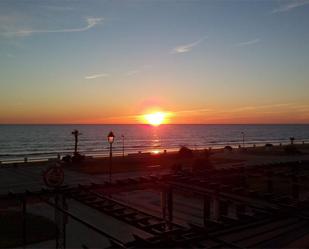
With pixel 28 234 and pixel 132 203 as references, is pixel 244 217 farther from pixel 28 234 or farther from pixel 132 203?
pixel 132 203

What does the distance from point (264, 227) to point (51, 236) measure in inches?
451

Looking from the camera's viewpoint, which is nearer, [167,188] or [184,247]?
[184,247]

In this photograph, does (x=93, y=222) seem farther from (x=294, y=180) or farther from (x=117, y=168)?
(x=117, y=168)

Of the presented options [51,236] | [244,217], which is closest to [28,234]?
[51,236]

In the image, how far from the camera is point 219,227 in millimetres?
7676

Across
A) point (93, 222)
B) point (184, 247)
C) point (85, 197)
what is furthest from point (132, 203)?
point (184, 247)

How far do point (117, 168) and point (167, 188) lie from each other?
1208 inches

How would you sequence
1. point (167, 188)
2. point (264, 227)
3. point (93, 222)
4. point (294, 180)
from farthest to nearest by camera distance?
point (93, 222)
point (294, 180)
point (167, 188)
point (264, 227)

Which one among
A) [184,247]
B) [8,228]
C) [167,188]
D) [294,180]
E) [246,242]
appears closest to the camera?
[184,247]

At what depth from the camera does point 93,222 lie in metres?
19.2

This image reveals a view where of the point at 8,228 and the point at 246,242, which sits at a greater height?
the point at 246,242

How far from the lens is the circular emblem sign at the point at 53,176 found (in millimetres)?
8633

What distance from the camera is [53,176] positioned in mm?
8727

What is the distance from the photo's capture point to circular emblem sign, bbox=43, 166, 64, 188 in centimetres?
863
